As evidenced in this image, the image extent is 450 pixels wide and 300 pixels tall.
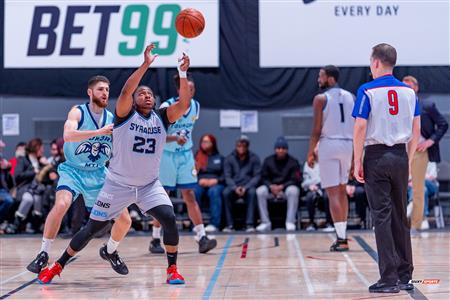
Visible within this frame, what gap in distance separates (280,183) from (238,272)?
216 inches

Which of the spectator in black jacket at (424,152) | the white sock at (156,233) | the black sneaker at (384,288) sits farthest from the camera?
the spectator in black jacket at (424,152)

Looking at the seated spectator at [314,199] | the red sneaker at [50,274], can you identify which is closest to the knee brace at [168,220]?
the red sneaker at [50,274]

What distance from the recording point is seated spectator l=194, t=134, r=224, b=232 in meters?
13.3

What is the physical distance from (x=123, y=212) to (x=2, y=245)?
412 cm

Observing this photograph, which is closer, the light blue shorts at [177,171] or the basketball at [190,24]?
the basketball at [190,24]

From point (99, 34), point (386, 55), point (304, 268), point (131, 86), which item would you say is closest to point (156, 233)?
point (304, 268)

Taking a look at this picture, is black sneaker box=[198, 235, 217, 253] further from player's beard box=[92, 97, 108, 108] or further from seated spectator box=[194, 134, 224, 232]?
seated spectator box=[194, 134, 224, 232]

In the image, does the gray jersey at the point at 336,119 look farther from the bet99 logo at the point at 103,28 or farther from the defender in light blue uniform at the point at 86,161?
the bet99 logo at the point at 103,28

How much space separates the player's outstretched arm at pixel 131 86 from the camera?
681cm

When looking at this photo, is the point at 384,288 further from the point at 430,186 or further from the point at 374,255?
the point at 430,186

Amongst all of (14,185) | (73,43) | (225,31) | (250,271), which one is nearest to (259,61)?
(225,31)

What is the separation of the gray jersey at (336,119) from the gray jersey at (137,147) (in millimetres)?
2974

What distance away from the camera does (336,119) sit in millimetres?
9875

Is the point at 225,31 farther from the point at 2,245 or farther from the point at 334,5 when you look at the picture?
the point at 2,245
